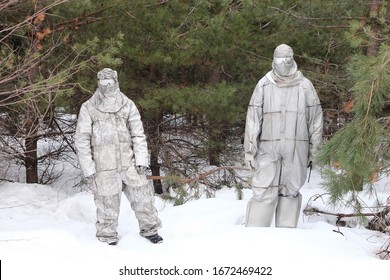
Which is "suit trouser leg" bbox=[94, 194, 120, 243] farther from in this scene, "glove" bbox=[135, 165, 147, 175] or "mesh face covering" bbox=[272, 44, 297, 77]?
"mesh face covering" bbox=[272, 44, 297, 77]

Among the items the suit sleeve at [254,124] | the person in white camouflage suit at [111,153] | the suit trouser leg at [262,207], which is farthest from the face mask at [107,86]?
the suit trouser leg at [262,207]

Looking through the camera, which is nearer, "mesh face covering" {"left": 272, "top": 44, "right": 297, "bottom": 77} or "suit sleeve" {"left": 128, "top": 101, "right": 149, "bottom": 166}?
"mesh face covering" {"left": 272, "top": 44, "right": 297, "bottom": 77}

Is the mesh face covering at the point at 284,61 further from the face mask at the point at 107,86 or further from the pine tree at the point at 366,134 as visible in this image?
the face mask at the point at 107,86

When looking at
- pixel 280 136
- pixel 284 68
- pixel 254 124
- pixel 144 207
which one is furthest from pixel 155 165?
pixel 284 68

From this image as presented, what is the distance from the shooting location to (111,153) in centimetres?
453

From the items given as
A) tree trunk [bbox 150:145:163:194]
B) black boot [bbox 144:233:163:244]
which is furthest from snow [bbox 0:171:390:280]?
tree trunk [bbox 150:145:163:194]

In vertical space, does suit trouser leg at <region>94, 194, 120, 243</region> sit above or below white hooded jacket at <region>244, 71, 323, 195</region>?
below

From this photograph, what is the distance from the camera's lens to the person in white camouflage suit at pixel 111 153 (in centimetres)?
450

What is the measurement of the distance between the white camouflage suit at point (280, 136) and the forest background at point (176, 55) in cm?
121

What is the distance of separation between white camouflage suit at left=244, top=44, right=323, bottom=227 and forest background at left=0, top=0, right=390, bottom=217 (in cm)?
121

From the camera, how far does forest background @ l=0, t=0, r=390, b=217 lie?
651cm

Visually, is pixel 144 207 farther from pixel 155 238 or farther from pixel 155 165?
pixel 155 165

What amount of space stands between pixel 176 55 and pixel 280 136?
11.1 ft

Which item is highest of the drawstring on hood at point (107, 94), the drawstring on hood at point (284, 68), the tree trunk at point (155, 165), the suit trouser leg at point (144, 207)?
the drawstring on hood at point (284, 68)
